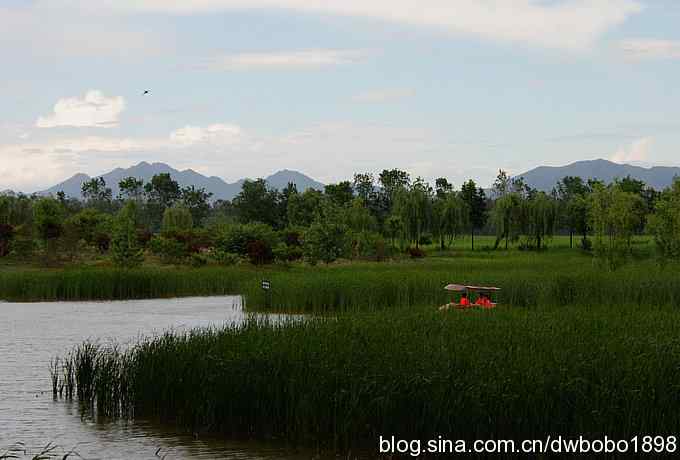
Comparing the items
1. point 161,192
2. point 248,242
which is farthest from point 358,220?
point 161,192

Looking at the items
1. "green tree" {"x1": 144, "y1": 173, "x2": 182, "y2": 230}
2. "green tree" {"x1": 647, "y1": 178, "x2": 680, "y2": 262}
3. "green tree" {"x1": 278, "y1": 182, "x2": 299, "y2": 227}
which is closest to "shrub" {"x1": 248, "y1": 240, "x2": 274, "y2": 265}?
"green tree" {"x1": 647, "y1": 178, "x2": 680, "y2": 262}

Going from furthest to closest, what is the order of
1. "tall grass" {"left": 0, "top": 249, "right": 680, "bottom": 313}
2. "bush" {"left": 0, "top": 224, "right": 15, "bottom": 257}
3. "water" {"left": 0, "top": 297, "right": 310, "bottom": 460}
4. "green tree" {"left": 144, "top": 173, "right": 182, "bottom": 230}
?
"green tree" {"left": 144, "top": 173, "right": 182, "bottom": 230}
"bush" {"left": 0, "top": 224, "right": 15, "bottom": 257}
"tall grass" {"left": 0, "top": 249, "right": 680, "bottom": 313}
"water" {"left": 0, "top": 297, "right": 310, "bottom": 460}

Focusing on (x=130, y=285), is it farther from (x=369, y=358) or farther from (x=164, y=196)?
(x=164, y=196)

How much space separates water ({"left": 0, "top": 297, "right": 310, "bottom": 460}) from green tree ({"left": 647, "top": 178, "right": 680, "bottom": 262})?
15704 millimetres

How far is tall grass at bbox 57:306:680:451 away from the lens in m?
9.60

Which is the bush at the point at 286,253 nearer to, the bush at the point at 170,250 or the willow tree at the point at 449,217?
the bush at the point at 170,250

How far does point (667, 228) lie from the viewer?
3250 cm

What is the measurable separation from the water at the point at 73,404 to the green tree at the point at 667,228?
1570cm

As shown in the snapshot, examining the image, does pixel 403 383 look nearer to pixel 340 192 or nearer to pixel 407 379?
pixel 407 379

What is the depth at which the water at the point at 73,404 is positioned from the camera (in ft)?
36.0

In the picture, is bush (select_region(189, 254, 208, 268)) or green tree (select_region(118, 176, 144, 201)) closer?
bush (select_region(189, 254, 208, 268))

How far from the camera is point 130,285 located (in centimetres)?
3303

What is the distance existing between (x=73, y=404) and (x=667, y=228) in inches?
994

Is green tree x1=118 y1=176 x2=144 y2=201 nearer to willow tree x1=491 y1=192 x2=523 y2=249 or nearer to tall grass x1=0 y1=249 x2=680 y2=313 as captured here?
willow tree x1=491 y1=192 x2=523 y2=249
